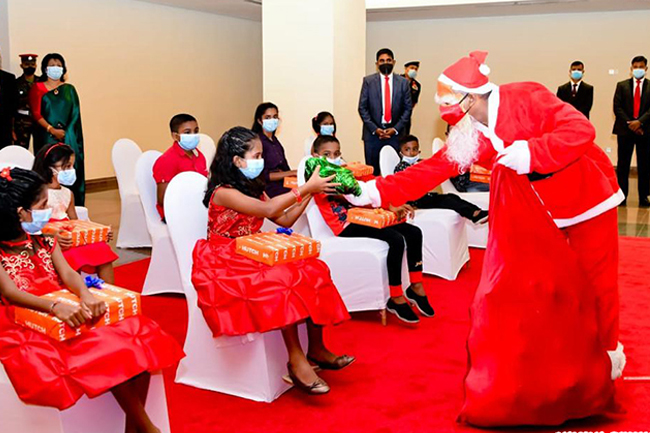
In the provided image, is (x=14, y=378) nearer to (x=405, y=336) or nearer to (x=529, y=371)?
(x=529, y=371)

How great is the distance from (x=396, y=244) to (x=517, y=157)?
5.24 ft

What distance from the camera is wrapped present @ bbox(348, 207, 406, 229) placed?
3979 millimetres

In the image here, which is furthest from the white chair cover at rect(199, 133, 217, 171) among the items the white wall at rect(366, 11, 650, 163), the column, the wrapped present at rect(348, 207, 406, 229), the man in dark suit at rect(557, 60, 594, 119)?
the white wall at rect(366, 11, 650, 163)

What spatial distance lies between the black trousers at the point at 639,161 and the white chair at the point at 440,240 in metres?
4.81

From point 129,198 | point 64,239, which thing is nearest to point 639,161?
point 129,198

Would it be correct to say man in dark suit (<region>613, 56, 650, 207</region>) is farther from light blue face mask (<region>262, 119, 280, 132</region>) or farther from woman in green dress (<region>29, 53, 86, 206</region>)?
woman in green dress (<region>29, 53, 86, 206</region>)

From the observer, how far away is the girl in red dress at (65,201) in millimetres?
3643

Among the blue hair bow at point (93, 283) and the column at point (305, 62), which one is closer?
the blue hair bow at point (93, 283)

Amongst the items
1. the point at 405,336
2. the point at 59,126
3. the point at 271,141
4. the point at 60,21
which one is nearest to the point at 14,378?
the point at 405,336

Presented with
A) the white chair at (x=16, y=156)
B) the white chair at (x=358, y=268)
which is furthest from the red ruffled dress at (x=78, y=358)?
the white chair at (x=16, y=156)

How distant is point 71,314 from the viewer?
205 centimetres

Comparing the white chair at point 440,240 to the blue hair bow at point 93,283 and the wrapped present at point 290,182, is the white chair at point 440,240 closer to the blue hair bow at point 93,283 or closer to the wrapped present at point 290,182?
the wrapped present at point 290,182

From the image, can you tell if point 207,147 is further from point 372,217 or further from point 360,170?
point 372,217

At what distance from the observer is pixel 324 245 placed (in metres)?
4.02
